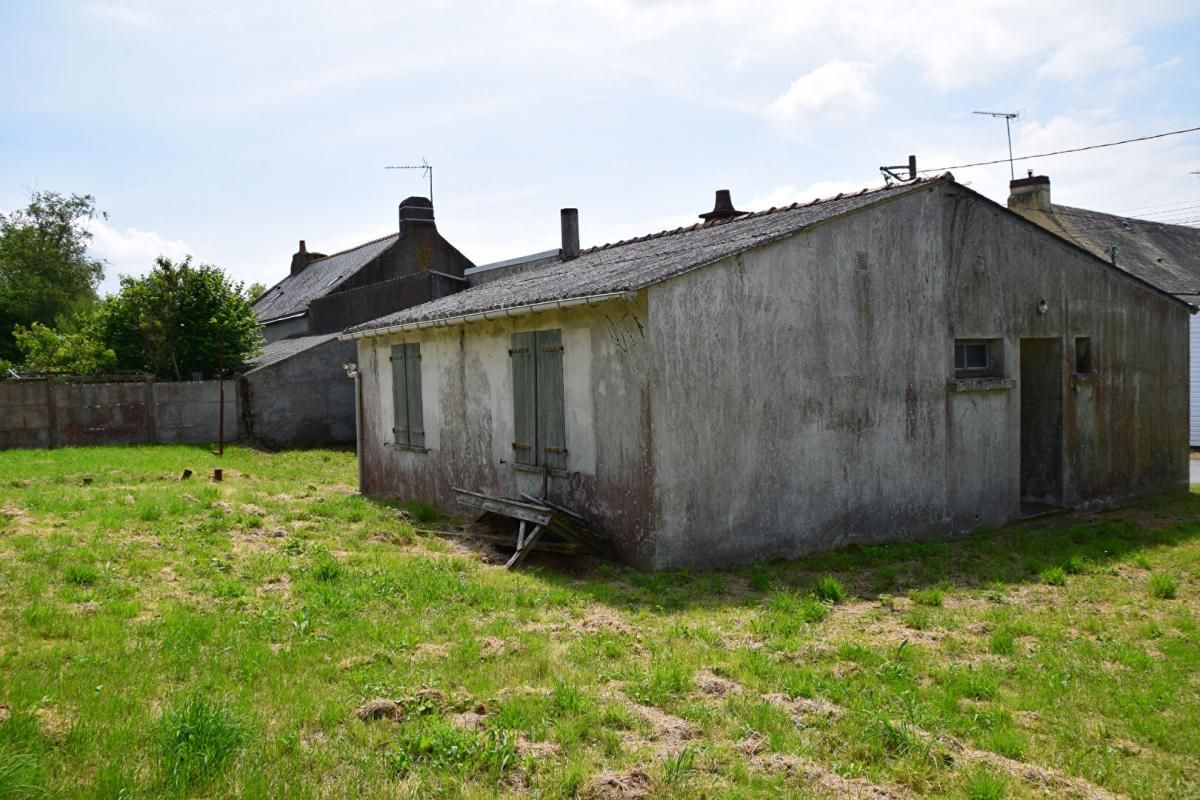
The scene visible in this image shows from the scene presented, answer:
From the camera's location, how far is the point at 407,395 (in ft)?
45.3

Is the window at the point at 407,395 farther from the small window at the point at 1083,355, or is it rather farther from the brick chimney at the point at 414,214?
the brick chimney at the point at 414,214

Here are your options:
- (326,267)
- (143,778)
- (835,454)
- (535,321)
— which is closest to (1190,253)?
(835,454)

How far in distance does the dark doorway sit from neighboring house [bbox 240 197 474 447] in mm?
15599

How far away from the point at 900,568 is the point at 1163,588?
2.28 meters

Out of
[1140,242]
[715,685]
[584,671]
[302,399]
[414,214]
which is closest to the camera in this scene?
[715,685]

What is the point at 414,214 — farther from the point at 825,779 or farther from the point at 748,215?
the point at 825,779

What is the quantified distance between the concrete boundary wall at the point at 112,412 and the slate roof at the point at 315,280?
290 inches

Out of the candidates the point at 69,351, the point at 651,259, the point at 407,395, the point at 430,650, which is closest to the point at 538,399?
the point at 651,259

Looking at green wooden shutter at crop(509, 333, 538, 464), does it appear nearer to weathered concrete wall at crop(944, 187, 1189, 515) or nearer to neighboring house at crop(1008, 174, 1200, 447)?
weathered concrete wall at crop(944, 187, 1189, 515)

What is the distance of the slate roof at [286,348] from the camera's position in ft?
79.4

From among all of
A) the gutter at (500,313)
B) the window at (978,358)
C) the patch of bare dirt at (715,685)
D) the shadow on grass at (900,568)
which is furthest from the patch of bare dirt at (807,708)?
the window at (978,358)

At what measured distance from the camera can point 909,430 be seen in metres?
10.9

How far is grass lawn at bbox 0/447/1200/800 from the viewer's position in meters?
4.30

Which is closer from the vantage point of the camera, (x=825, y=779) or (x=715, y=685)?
(x=825, y=779)
